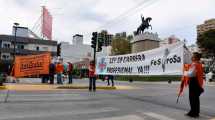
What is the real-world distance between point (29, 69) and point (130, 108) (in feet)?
55.9

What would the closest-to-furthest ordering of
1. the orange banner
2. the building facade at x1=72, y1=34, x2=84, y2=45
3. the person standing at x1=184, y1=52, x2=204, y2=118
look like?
the person standing at x1=184, y1=52, x2=204, y2=118, the orange banner, the building facade at x1=72, y1=34, x2=84, y2=45

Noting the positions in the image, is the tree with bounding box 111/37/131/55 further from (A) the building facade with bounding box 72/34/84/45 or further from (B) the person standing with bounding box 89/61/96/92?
(B) the person standing with bounding box 89/61/96/92

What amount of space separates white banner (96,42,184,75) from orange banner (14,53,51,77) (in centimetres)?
881

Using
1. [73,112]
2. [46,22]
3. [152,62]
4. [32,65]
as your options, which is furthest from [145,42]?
[73,112]

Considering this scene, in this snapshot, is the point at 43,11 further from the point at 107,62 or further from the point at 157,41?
the point at 107,62

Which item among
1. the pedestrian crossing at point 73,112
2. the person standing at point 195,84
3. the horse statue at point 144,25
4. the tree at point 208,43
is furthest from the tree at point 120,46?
the person standing at point 195,84

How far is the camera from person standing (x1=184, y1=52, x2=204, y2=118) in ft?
31.1

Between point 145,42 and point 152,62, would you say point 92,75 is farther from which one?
point 145,42

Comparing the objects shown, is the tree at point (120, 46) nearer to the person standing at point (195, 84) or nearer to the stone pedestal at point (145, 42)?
the stone pedestal at point (145, 42)

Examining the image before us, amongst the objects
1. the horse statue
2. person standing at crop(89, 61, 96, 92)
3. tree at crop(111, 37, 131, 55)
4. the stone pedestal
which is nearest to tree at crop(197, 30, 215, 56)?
tree at crop(111, 37, 131, 55)

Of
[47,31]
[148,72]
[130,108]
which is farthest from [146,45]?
[130,108]

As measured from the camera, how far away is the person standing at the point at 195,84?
949 centimetres

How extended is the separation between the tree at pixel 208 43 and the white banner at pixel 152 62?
7529 cm

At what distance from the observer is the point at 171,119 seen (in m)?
9.05
